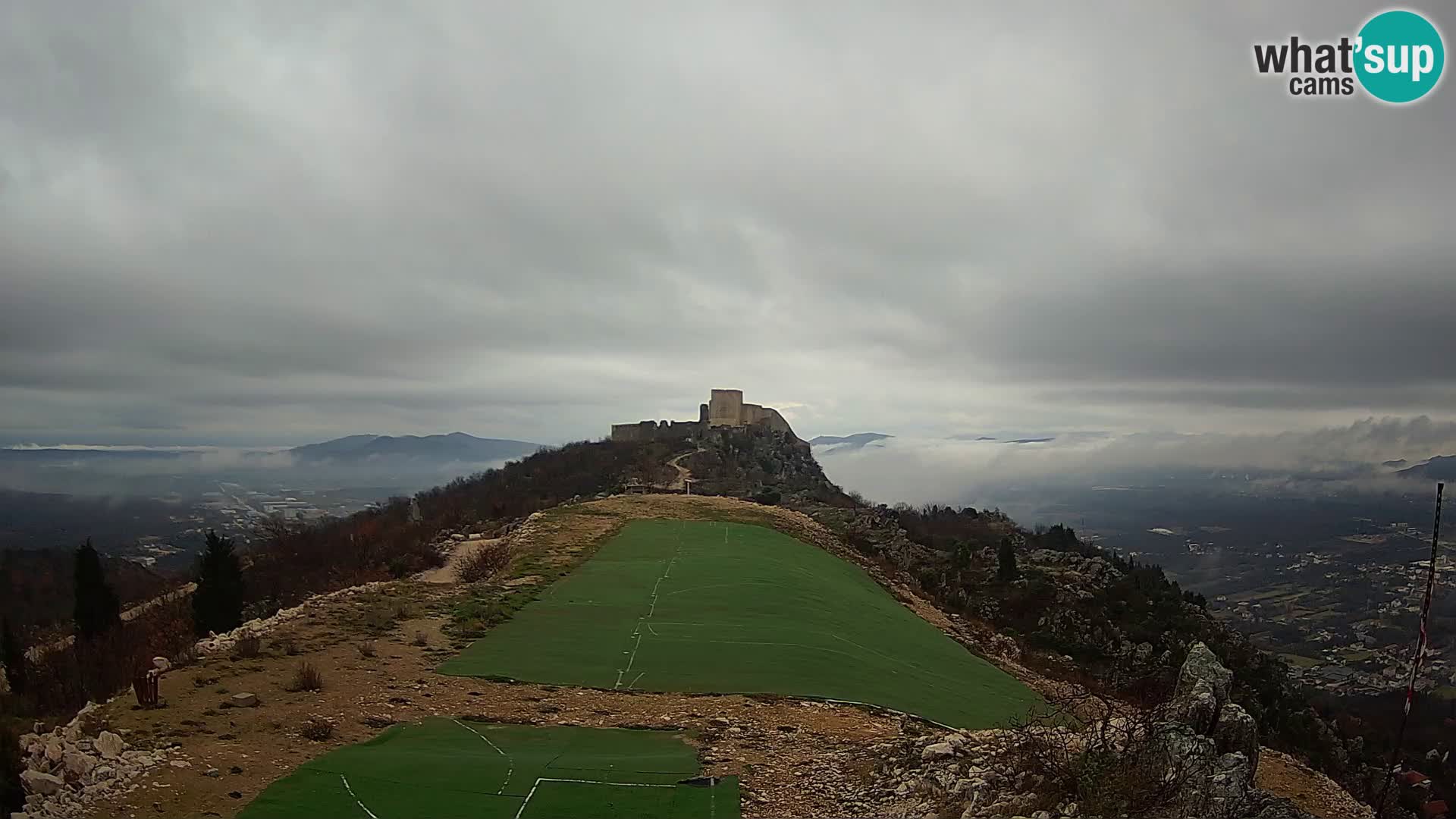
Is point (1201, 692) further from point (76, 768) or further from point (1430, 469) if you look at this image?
point (1430, 469)

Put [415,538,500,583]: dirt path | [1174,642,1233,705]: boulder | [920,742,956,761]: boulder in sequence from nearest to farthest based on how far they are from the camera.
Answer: [1174,642,1233,705]: boulder, [920,742,956,761]: boulder, [415,538,500,583]: dirt path

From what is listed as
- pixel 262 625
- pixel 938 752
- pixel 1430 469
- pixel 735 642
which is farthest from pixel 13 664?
pixel 1430 469

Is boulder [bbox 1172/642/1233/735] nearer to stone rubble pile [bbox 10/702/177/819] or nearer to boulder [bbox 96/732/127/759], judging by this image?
stone rubble pile [bbox 10/702/177/819]

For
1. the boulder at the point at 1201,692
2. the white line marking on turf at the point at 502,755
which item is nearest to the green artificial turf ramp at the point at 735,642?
the white line marking on turf at the point at 502,755

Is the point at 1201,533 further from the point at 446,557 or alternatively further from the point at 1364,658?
the point at 446,557

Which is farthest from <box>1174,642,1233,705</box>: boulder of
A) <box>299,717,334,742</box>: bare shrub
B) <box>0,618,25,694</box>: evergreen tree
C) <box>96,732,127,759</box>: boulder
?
<box>0,618,25,694</box>: evergreen tree

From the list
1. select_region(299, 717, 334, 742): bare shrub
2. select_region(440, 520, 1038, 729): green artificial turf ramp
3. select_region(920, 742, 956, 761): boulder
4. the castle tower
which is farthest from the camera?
the castle tower
